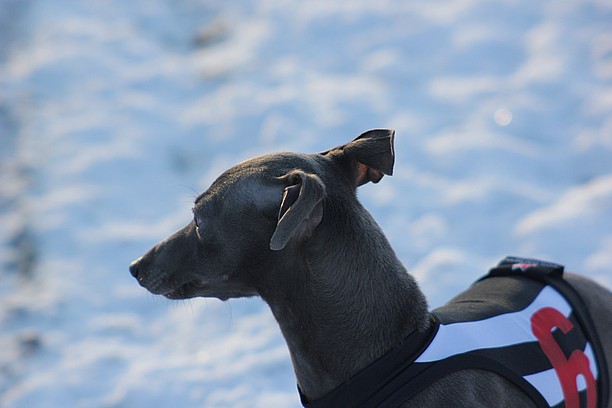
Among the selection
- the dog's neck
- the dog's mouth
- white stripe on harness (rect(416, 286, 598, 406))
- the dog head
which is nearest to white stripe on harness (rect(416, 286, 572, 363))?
white stripe on harness (rect(416, 286, 598, 406))

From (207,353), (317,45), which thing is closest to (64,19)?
(317,45)

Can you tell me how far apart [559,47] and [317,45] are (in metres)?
2.73

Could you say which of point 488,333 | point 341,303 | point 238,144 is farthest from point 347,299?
point 238,144

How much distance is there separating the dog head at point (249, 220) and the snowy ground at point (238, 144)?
1.69 meters

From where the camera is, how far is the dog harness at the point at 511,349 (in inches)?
111

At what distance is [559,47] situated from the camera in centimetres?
739

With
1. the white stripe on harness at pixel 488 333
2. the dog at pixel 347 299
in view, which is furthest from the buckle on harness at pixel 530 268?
the dog at pixel 347 299

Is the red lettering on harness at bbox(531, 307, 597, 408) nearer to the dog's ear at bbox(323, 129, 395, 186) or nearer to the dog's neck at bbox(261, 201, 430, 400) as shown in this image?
the dog's neck at bbox(261, 201, 430, 400)

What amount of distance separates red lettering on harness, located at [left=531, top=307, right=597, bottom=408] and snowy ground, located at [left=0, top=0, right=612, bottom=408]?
188 centimetres

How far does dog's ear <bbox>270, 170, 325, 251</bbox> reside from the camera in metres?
2.53

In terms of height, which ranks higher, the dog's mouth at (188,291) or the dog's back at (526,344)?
the dog's mouth at (188,291)

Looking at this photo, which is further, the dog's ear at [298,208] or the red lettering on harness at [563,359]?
the red lettering on harness at [563,359]

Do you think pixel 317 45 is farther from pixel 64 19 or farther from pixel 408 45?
pixel 64 19

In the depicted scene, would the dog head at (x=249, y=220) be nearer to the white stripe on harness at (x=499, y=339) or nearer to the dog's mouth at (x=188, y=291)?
the dog's mouth at (x=188, y=291)
